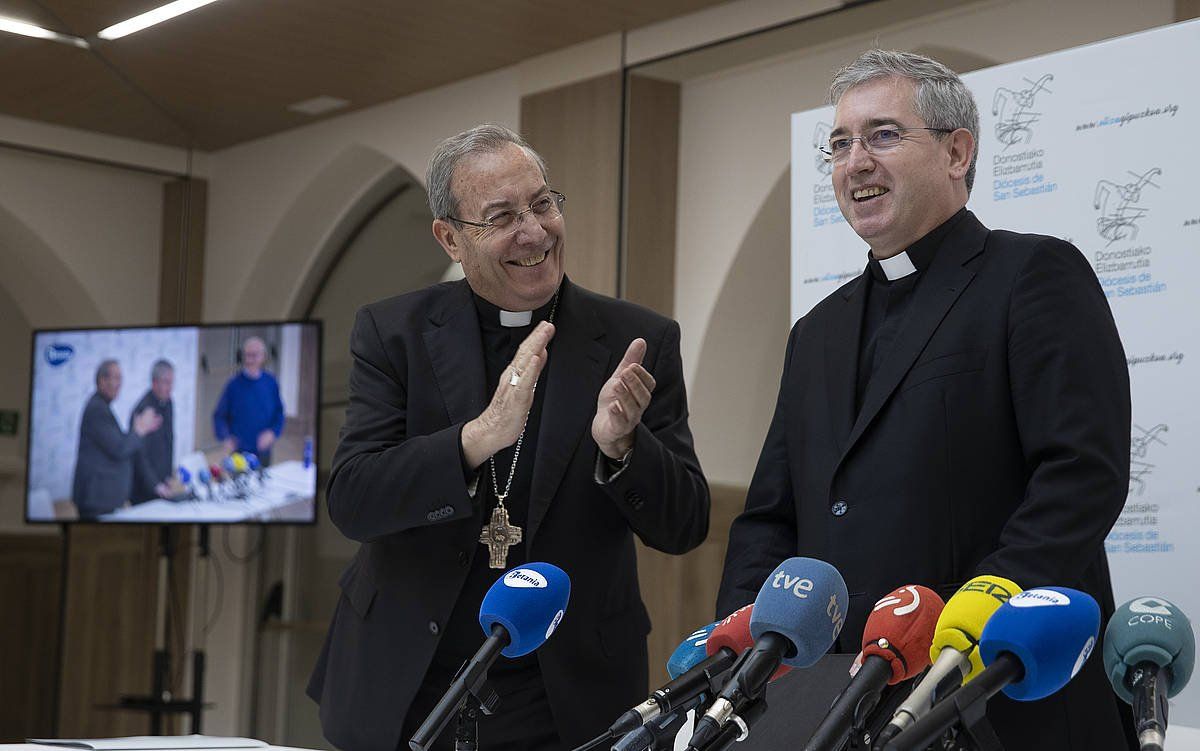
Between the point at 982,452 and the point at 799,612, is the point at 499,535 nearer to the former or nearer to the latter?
the point at 982,452

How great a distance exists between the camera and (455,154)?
2670 mm

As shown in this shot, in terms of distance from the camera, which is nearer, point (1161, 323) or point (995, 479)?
point (995, 479)

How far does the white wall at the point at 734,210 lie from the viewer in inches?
250

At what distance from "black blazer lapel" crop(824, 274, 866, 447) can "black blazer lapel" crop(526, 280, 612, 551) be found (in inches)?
19.3

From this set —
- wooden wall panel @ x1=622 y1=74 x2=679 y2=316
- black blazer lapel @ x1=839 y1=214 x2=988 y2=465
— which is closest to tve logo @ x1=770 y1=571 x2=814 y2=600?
black blazer lapel @ x1=839 y1=214 x2=988 y2=465

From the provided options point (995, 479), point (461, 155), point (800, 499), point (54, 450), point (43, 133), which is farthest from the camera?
point (43, 133)

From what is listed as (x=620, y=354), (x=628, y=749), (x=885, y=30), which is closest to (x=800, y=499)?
(x=620, y=354)

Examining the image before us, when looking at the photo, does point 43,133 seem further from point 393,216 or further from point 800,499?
point 800,499

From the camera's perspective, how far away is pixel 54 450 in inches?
290

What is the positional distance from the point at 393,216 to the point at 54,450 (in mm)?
2293

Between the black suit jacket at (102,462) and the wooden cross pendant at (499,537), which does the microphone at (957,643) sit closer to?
the wooden cross pendant at (499,537)

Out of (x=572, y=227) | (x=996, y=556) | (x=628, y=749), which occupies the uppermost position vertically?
(x=572, y=227)

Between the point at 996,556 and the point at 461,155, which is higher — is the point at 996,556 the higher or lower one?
the lower one

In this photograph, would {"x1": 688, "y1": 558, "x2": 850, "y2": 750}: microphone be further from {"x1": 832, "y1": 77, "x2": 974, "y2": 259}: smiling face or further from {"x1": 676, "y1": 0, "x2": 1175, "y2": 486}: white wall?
{"x1": 676, "y1": 0, "x2": 1175, "y2": 486}: white wall
